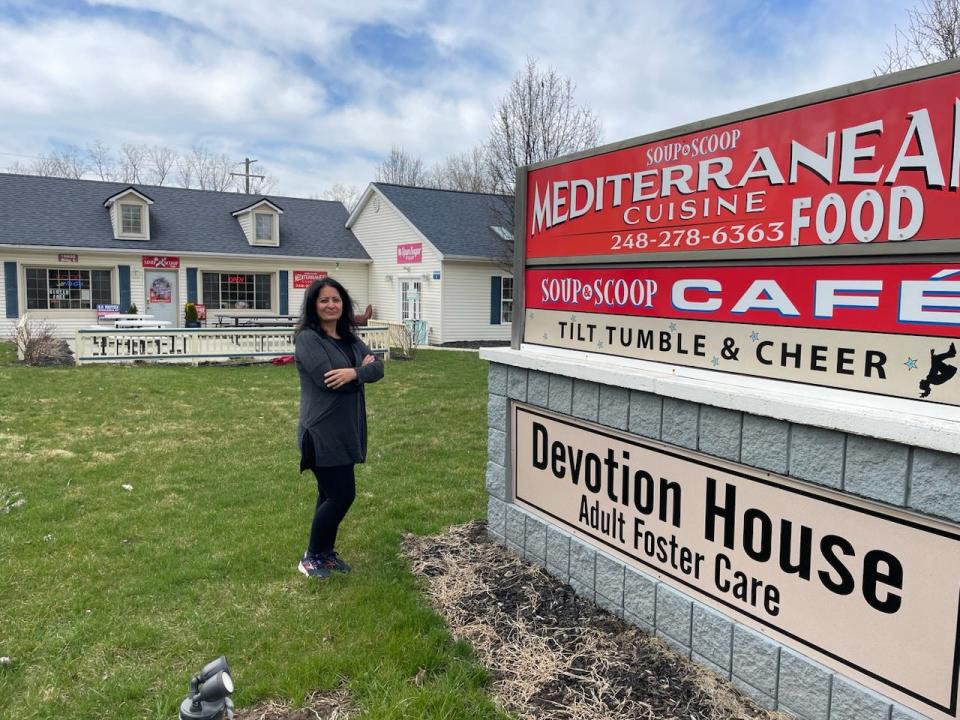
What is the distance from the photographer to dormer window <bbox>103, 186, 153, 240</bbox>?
2219cm

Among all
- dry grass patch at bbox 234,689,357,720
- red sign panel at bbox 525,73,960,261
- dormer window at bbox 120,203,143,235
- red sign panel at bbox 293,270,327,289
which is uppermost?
dormer window at bbox 120,203,143,235

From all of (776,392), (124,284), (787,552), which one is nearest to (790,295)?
(776,392)

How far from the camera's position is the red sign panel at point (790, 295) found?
2379mm

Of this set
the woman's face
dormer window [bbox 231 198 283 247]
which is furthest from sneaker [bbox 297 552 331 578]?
dormer window [bbox 231 198 283 247]

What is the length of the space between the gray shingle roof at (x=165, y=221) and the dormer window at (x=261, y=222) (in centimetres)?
28

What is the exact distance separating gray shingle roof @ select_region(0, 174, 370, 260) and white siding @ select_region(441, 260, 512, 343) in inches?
205

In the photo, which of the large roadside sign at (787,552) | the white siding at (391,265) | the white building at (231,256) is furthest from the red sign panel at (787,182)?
the white siding at (391,265)

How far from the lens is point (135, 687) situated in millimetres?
3102

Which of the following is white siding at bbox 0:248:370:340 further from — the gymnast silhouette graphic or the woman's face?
the gymnast silhouette graphic

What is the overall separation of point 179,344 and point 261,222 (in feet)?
33.2

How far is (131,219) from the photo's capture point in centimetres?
2252

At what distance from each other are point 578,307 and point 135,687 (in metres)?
2.80

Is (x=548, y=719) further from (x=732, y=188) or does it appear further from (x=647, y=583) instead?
(x=732, y=188)

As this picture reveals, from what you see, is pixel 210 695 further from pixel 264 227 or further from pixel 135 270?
pixel 264 227
